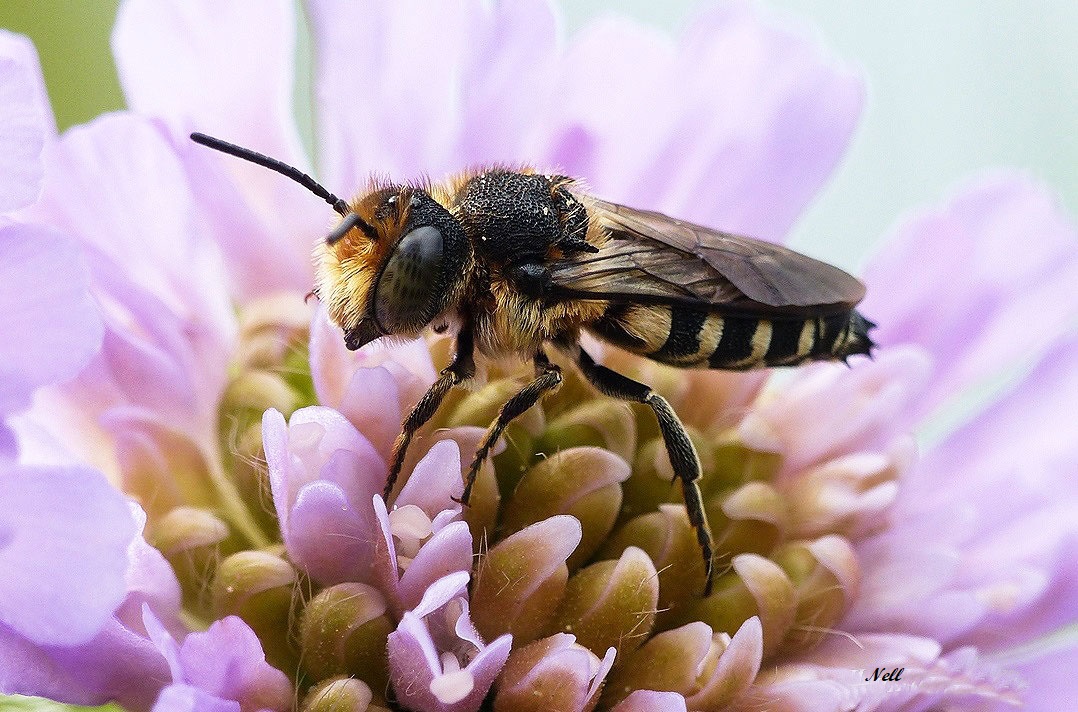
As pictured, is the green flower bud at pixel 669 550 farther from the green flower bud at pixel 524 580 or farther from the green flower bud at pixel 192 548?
the green flower bud at pixel 192 548

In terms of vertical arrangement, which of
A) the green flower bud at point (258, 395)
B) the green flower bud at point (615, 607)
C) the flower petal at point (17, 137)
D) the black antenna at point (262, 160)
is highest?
the flower petal at point (17, 137)

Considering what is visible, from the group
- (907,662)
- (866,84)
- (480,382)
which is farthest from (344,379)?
(866,84)

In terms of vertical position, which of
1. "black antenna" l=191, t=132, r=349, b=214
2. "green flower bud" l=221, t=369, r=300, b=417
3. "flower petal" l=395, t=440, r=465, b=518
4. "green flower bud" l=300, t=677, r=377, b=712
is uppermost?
"black antenna" l=191, t=132, r=349, b=214

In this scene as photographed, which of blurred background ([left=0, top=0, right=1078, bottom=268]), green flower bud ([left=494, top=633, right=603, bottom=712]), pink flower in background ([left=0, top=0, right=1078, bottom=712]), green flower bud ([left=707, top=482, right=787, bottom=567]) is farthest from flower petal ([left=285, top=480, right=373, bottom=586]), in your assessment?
blurred background ([left=0, top=0, right=1078, bottom=268])

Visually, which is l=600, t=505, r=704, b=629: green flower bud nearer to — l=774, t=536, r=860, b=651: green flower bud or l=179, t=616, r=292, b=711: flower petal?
l=774, t=536, r=860, b=651: green flower bud

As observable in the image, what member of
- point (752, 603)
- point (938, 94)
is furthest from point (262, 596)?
point (938, 94)

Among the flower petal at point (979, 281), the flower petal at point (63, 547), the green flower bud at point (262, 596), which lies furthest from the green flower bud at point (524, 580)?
the flower petal at point (979, 281)

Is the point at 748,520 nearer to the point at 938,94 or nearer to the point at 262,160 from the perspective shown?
the point at 262,160

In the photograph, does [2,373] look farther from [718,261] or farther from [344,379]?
[718,261]
